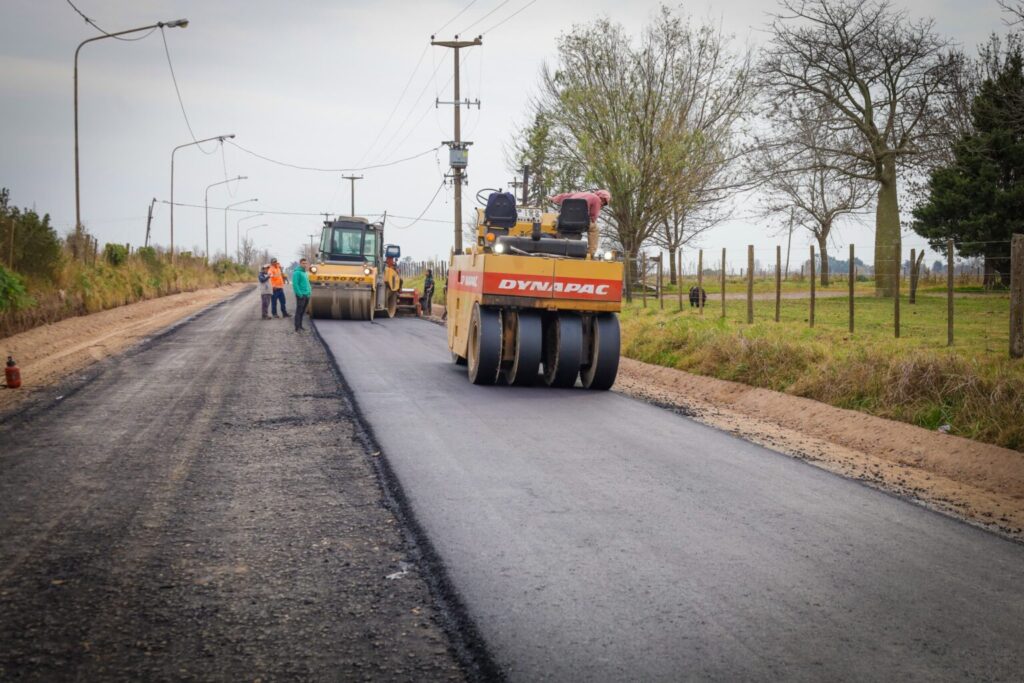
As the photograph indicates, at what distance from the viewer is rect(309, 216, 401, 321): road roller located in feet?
82.0

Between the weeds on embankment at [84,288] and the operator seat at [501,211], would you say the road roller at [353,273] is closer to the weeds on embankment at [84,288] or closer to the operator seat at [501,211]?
the weeds on embankment at [84,288]

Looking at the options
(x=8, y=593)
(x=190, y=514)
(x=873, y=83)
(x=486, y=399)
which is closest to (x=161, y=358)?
(x=486, y=399)

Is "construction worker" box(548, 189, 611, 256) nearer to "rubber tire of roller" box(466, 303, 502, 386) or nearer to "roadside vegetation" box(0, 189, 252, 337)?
"rubber tire of roller" box(466, 303, 502, 386)

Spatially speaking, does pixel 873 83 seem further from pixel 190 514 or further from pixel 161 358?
pixel 190 514

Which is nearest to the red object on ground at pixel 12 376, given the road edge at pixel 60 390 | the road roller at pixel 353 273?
the road edge at pixel 60 390

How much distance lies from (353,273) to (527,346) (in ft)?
47.7

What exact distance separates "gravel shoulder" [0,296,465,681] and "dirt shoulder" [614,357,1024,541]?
3929 millimetres

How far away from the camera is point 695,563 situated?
15.5 ft

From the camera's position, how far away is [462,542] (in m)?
4.98

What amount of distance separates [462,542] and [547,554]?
20.3 inches

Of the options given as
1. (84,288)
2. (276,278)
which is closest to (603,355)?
(276,278)

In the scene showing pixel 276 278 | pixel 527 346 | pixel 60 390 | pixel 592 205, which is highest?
pixel 592 205

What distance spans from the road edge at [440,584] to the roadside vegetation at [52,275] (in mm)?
14531

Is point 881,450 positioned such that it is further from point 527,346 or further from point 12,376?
point 12,376
